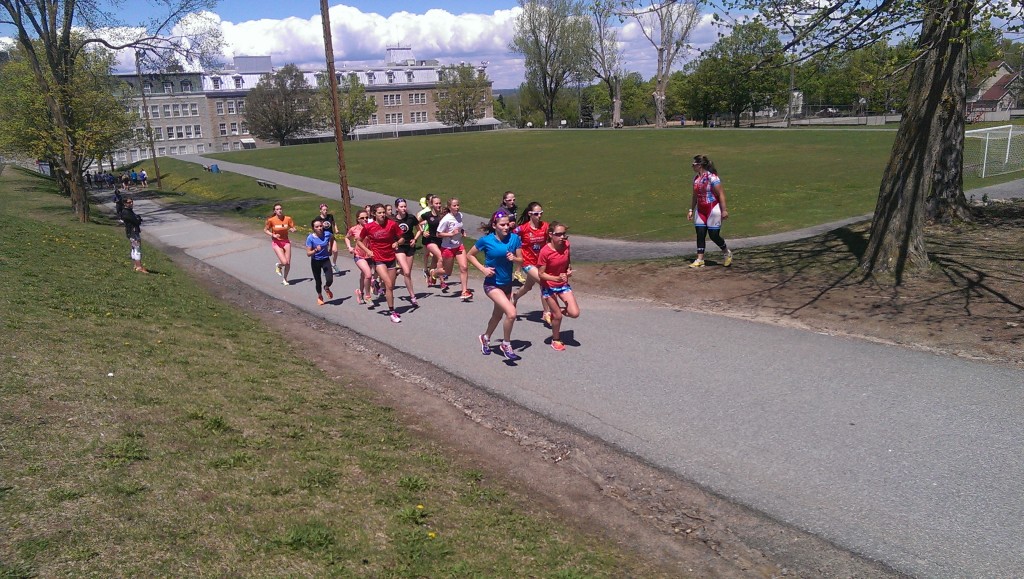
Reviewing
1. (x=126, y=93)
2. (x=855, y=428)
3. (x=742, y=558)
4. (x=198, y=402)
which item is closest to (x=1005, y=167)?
(x=855, y=428)

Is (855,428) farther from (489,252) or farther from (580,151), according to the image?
(580,151)

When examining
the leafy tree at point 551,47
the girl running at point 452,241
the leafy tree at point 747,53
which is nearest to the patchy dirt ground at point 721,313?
the girl running at point 452,241

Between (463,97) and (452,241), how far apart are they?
113487 mm

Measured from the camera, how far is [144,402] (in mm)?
6793

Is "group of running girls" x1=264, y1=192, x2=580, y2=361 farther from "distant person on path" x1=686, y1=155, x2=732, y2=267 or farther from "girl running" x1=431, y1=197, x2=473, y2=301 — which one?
"distant person on path" x1=686, y1=155, x2=732, y2=267

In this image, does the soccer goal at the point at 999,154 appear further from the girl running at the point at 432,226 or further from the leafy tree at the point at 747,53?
the girl running at the point at 432,226

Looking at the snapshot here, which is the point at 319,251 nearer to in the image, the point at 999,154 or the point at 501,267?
the point at 501,267

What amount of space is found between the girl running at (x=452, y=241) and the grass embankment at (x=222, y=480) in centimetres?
437

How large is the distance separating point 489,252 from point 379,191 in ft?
93.9

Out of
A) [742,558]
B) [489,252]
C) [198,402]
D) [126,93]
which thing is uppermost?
[126,93]

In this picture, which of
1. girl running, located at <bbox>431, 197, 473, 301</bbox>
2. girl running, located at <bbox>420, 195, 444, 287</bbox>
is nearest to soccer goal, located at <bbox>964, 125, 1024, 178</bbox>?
girl running, located at <bbox>431, 197, 473, 301</bbox>

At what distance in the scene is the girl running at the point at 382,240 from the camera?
464 inches

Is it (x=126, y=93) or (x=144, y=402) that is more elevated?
(x=126, y=93)

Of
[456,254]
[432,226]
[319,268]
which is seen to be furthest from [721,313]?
[319,268]
